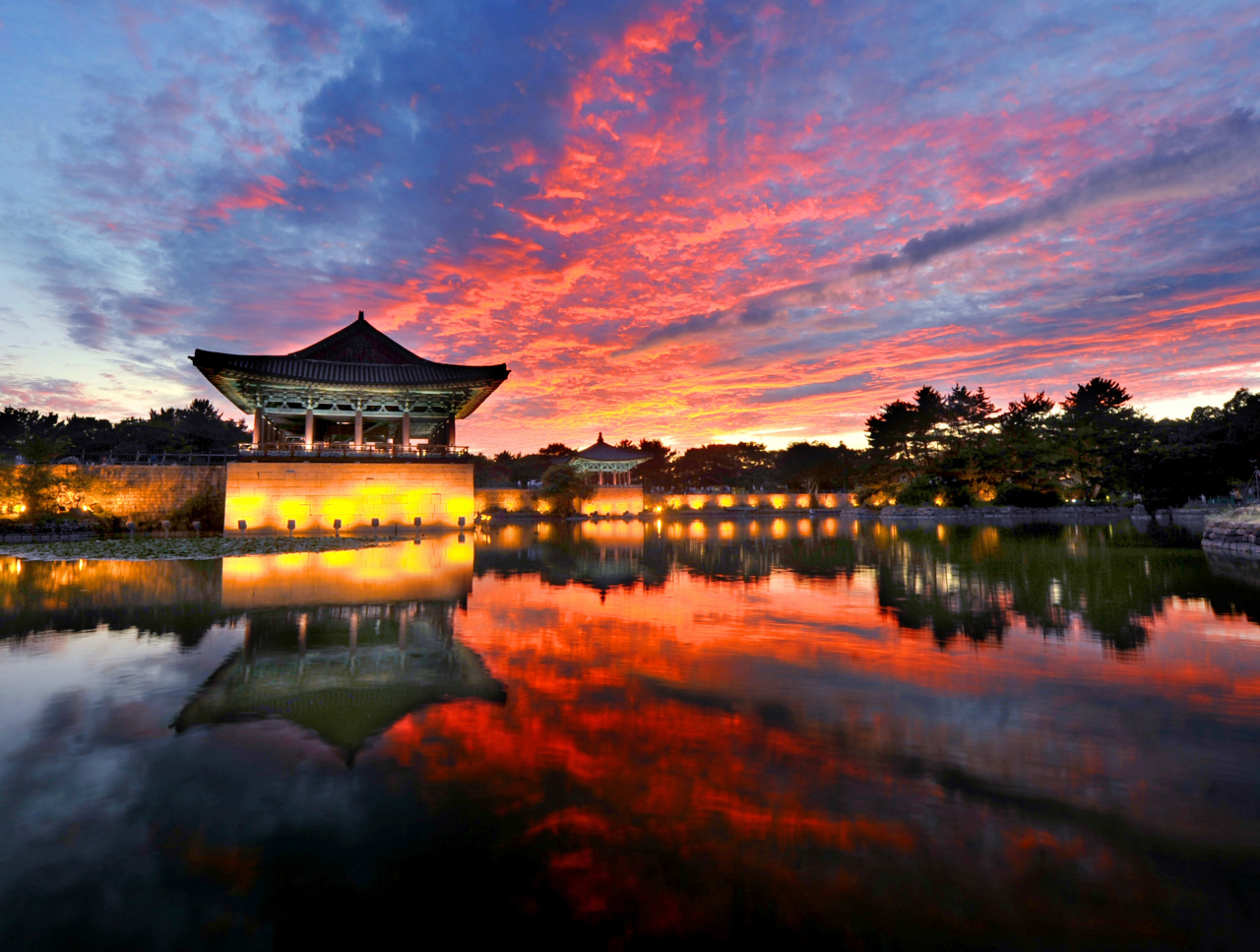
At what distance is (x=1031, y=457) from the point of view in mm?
40500

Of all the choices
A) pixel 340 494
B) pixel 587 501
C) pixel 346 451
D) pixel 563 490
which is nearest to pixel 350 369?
pixel 346 451

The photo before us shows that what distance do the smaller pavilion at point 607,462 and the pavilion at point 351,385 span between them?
1979 centimetres

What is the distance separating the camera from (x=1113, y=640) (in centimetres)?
657

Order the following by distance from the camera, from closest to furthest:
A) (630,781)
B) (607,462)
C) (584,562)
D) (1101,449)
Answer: (630,781) → (584,562) → (1101,449) → (607,462)

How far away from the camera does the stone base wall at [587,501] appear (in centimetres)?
4262

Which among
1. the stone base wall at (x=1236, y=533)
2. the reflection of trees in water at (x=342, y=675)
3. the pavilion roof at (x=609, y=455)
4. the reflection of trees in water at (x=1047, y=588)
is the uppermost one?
the pavilion roof at (x=609, y=455)

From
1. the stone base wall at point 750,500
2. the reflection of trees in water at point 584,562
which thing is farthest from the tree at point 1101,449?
the reflection of trees in water at point 584,562

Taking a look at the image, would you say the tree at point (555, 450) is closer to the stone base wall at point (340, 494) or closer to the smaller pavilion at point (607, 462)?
the smaller pavilion at point (607, 462)

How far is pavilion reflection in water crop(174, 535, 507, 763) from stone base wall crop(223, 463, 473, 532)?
486 inches

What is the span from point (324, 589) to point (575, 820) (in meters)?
8.64

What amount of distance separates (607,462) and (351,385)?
1038 inches

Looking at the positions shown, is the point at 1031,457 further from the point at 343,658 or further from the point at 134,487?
the point at 134,487

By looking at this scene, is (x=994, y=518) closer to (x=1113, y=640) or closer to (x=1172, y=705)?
(x=1113, y=640)

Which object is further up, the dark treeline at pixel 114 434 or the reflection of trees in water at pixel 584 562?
the dark treeline at pixel 114 434
